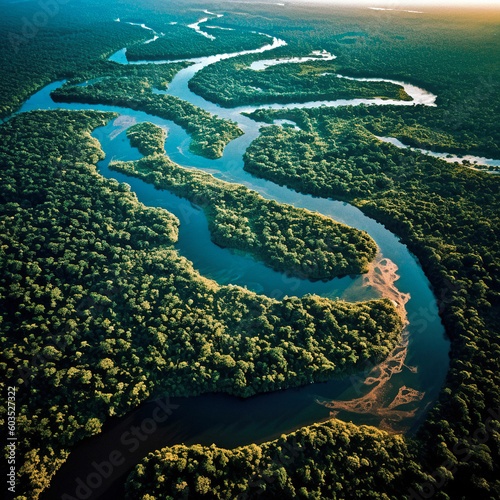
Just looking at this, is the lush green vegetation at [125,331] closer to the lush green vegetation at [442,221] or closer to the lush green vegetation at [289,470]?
the lush green vegetation at [289,470]

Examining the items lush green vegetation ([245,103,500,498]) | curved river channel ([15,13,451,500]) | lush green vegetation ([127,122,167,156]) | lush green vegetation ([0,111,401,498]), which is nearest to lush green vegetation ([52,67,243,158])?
lush green vegetation ([127,122,167,156])

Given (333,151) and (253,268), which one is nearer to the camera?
(253,268)

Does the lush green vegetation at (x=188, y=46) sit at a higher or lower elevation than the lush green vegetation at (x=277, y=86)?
higher

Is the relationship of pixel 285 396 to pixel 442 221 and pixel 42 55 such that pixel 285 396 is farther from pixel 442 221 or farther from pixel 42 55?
pixel 42 55

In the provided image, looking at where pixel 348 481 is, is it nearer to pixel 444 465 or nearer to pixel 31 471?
pixel 444 465

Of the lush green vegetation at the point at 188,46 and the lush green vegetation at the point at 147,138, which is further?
the lush green vegetation at the point at 188,46

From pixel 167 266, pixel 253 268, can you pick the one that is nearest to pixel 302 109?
pixel 253 268

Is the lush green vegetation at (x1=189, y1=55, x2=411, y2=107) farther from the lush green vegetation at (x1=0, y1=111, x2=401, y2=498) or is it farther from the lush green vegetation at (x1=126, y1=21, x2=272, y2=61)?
the lush green vegetation at (x1=0, y1=111, x2=401, y2=498)

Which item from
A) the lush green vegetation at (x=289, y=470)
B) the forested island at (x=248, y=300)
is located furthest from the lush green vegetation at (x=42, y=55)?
the lush green vegetation at (x=289, y=470)
